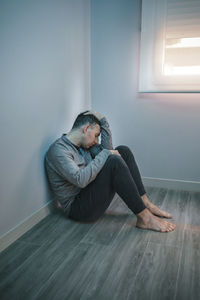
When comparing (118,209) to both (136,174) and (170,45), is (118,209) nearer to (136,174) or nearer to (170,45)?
(136,174)

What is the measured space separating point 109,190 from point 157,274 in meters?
0.64

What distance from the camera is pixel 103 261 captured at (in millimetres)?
1662

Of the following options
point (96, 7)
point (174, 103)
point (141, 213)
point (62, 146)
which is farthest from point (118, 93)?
point (141, 213)

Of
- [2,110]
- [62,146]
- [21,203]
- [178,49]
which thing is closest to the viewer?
[2,110]

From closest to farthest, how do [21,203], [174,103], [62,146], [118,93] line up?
[21,203] < [62,146] < [174,103] < [118,93]

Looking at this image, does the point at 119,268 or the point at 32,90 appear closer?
the point at 119,268

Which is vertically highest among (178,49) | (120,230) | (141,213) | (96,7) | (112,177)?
(96,7)

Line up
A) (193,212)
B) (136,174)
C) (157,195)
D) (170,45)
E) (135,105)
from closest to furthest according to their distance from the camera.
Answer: (136,174) < (193,212) < (170,45) < (157,195) < (135,105)

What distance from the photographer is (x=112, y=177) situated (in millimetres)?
1993

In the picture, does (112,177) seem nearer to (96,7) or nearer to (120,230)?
(120,230)

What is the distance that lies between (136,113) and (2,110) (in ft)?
4.81

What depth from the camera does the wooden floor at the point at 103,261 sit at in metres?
1.42

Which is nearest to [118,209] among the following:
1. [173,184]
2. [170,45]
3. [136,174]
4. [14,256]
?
[136,174]

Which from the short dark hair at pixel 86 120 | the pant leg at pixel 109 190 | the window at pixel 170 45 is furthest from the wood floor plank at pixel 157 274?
the window at pixel 170 45
